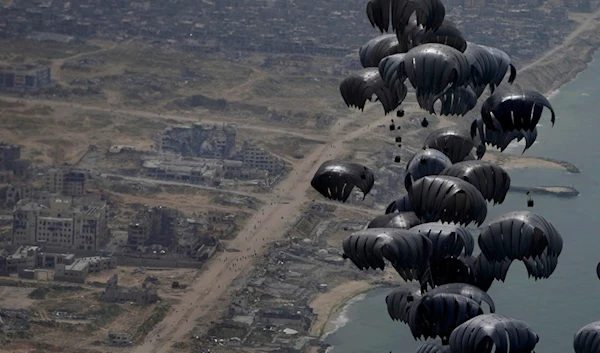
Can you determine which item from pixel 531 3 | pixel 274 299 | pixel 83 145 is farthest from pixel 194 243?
pixel 531 3

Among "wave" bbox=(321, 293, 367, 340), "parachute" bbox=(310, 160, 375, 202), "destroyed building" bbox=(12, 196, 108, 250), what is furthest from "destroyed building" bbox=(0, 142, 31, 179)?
"parachute" bbox=(310, 160, 375, 202)

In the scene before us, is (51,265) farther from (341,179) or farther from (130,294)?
(341,179)

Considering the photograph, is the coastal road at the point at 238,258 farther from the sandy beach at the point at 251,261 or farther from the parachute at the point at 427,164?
the parachute at the point at 427,164

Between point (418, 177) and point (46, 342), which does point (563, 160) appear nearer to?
point (46, 342)

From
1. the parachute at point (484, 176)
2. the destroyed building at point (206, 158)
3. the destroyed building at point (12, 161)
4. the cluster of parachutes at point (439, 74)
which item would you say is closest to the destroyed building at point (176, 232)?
the destroyed building at point (206, 158)

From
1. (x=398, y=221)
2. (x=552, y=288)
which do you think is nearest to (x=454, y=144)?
(x=398, y=221)
